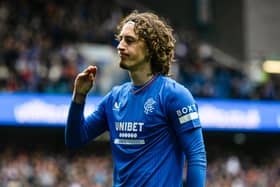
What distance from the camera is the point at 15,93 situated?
55.4 feet

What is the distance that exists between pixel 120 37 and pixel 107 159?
1367 centimetres

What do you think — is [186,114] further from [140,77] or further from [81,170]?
[81,170]

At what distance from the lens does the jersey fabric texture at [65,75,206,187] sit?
396 centimetres

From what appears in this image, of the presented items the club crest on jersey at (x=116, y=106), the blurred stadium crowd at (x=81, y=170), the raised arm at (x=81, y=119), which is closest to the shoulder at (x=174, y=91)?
the club crest on jersey at (x=116, y=106)

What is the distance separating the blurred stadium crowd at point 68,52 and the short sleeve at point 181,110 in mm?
12529

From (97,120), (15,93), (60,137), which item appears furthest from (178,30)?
(97,120)

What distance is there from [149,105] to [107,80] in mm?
14055

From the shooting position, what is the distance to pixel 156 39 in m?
4.18

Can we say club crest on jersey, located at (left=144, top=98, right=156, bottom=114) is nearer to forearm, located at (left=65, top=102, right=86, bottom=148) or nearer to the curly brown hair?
the curly brown hair

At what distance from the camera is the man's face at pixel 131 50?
4090 mm

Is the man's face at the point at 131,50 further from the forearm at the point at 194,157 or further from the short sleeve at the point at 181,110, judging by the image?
the forearm at the point at 194,157

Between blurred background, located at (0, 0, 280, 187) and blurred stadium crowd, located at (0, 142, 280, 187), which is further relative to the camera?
blurred background, located at (0, 0, 280, 187)

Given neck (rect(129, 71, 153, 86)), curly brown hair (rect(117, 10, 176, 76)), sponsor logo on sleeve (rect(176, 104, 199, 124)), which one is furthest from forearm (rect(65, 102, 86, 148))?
sponsor logo on sleeve (rect(176, 104, 199, 124))

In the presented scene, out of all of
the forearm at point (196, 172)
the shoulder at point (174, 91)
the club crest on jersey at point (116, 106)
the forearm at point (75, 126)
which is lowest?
the forearm at point (196, 172)
